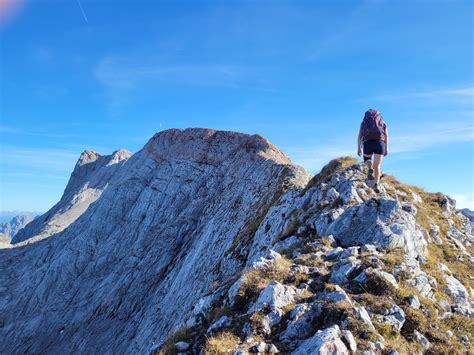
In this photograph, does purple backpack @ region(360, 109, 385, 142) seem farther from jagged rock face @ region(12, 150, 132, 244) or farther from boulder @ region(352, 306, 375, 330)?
jagged rock face @ region(12, 150, 132, 244)

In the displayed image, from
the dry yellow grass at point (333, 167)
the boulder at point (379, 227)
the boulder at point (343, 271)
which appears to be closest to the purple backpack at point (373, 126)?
the boulder at point (379, 227)

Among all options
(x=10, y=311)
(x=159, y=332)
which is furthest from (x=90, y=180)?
(x=159, y=332)

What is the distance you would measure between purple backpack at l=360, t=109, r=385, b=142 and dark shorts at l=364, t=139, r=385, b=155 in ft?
0.58

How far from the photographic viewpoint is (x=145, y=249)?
50562 millimetres

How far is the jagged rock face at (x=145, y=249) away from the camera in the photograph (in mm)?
34625

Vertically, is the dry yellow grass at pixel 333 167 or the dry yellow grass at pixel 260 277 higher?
the dry yellow grass at pixel 333 167

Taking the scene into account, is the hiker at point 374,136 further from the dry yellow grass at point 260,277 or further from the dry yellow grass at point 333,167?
the dry yellow grass at point 260,277

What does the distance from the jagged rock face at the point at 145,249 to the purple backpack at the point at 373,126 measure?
1276 centimetres

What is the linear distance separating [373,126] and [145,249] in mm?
42777

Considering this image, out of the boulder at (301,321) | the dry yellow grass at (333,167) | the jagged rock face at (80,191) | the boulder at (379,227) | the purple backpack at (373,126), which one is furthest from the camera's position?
the jagged rock face at (80,191)

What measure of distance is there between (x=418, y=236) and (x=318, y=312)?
21.3 feet

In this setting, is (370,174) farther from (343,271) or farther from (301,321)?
(301,321)

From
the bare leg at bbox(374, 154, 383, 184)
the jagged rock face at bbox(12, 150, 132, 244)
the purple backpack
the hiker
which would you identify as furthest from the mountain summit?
the jagged rock face at bbox(12, 150, 132, 244)

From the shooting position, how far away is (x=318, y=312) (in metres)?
8.43
